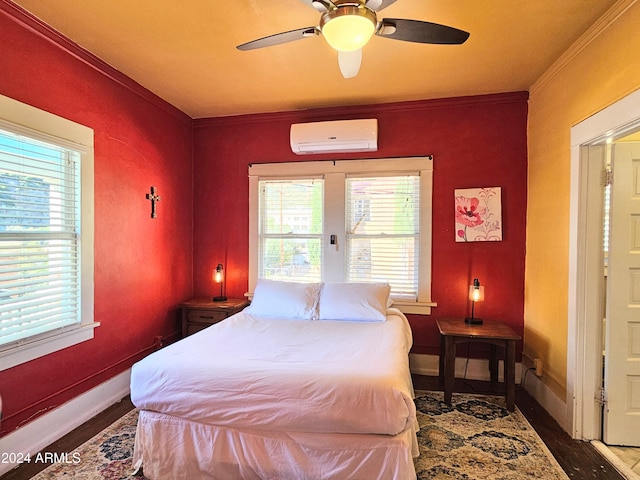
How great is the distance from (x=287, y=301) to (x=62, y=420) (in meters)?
1.74

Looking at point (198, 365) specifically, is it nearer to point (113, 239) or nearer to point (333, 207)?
point (113, 239)

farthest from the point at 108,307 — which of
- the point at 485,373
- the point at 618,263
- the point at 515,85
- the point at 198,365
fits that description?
the point at 515,85

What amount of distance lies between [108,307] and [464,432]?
2.78 meters

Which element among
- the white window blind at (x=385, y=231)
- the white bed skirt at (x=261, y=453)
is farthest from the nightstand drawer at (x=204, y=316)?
the white bed skirt at (x=261, y=453)

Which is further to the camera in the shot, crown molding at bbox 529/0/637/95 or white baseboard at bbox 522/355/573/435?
white baseboard at bbox 522/355/573/435

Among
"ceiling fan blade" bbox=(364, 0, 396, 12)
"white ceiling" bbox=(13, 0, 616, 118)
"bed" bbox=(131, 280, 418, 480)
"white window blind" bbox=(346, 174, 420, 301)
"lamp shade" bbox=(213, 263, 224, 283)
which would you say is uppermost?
"white ceiling" bbox=(13, 0, 616, 118)

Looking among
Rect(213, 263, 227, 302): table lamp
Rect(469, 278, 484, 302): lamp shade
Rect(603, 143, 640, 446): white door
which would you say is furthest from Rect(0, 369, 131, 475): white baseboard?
Rect(603, 143, 640, 446): white door

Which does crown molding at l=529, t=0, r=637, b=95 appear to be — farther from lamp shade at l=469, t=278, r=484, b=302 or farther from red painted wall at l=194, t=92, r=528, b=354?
lamp shade at l=469, t=278, r=484, b=302

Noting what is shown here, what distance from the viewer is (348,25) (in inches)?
60.1

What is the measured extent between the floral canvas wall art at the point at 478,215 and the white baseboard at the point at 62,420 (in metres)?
3.24

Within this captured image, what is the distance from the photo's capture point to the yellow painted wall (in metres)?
1.87

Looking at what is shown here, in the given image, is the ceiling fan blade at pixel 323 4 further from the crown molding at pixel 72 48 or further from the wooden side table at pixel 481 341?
the wooden side table at pixel 481 341

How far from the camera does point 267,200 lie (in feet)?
12.0

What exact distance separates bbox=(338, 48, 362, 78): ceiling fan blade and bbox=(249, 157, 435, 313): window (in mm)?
1406
